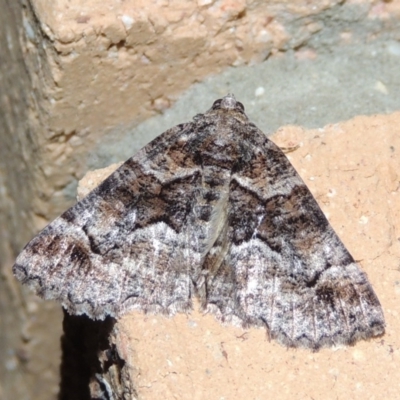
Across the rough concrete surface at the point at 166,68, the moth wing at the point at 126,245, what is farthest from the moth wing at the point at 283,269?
the rough concrete surface at the point at 166,68

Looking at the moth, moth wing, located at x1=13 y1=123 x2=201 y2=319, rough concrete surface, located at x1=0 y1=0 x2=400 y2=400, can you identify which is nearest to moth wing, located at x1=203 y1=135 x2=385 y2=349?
the moth

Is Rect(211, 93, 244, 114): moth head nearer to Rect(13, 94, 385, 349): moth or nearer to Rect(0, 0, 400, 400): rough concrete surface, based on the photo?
Rect(13, 94, 385, 349): moth

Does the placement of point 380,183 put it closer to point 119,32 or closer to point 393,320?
point 393,320

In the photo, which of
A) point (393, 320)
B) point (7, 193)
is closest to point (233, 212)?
point (393, 320)

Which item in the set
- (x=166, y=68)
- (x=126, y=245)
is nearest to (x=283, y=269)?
(x=126, y=245)

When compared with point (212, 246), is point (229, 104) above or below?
above

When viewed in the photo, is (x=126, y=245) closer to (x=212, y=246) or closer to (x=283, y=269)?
(x=212, y=246)
